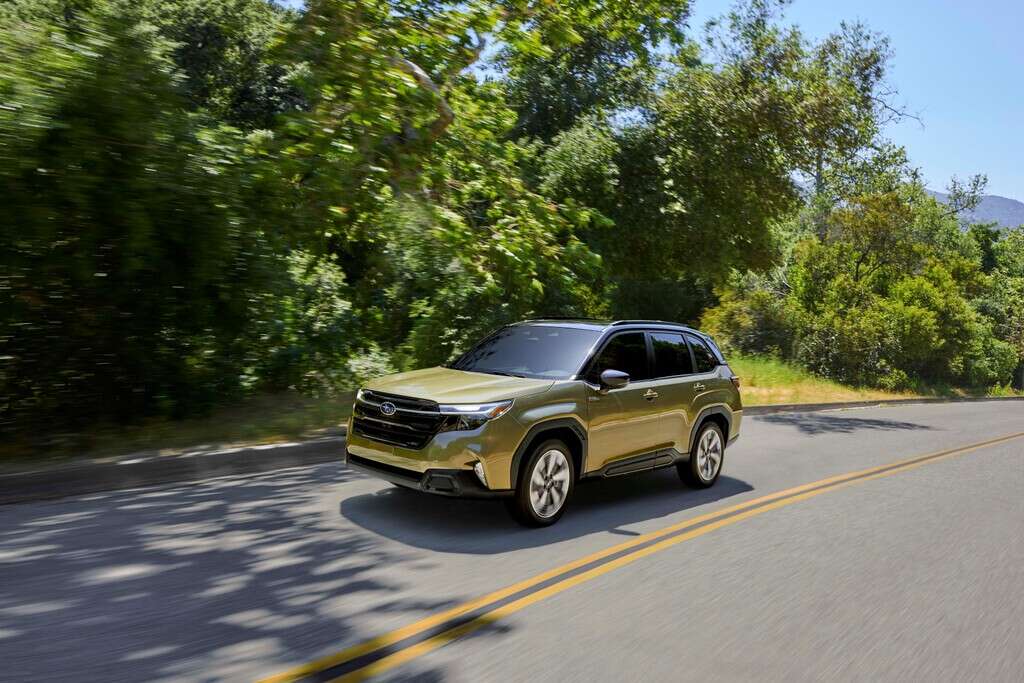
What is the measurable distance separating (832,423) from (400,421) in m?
13.4

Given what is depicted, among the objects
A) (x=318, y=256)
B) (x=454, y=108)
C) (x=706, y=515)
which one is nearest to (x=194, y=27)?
(x=454, y=108)

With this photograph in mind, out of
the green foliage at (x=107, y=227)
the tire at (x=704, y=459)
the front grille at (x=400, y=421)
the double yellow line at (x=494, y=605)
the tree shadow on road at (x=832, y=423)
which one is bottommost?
the tree shadow on road at (x=832, y=423)

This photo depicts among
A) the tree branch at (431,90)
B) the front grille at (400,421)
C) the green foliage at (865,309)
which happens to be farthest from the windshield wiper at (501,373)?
the green foliage at (865,309)

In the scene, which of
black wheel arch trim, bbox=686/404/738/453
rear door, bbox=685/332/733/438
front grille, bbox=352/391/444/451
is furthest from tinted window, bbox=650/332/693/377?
front grille, bbox=352/391/444/451

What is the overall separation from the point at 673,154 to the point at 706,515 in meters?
12.9

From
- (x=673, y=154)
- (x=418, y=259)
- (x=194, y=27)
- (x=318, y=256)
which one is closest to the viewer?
(x=318, y=256)

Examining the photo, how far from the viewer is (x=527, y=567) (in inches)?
238

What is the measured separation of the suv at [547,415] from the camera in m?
6.59

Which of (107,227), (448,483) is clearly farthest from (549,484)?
→ (107,227)

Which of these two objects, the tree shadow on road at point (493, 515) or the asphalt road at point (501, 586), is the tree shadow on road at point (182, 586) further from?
the tree shadow on road at point (493, 515)

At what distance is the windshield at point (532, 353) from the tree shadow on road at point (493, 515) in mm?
1084

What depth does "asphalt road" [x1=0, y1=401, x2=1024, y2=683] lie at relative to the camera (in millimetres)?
4402

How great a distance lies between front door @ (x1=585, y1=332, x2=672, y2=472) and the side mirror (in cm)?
9

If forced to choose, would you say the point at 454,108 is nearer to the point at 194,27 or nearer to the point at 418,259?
the point at 418,259
